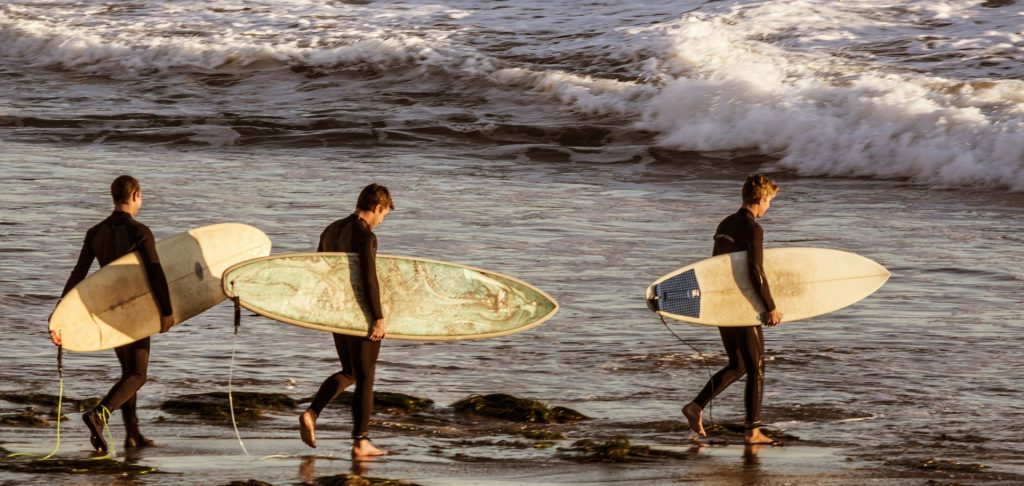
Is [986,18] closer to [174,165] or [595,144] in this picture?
[595,144]

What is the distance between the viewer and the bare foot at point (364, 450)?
7.02 meters

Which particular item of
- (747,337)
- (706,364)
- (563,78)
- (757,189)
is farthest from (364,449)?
(563,78)

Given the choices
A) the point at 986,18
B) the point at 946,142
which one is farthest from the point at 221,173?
the point at 986,18

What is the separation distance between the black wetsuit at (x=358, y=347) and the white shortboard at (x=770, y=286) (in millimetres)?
1538

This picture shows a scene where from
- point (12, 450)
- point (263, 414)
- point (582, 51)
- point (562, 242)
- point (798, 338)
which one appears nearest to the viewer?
point (12, 450)

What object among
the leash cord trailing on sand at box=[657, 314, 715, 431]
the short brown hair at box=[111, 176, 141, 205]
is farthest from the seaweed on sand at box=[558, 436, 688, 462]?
the short brown hair at box=[111, 176, 141, 205]

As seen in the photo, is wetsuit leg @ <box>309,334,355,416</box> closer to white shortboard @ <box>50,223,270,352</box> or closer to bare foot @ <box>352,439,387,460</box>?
bare foot @ <box>352,439,387,460</box>

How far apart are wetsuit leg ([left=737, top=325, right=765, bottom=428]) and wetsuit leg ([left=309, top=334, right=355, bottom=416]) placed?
191 cm

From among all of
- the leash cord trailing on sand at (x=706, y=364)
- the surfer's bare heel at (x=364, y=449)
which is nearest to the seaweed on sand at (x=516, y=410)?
the leash cord trailing on sand at (x=706, y=364)

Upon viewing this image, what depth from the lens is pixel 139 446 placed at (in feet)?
23.4

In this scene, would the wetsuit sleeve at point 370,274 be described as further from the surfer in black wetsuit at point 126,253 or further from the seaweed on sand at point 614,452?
the seaweed on sand at point 614,452

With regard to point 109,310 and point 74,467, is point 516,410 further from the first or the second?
point 74,467

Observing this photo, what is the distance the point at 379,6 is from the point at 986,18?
11181mm

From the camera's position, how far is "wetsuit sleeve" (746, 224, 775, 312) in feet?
24.8
